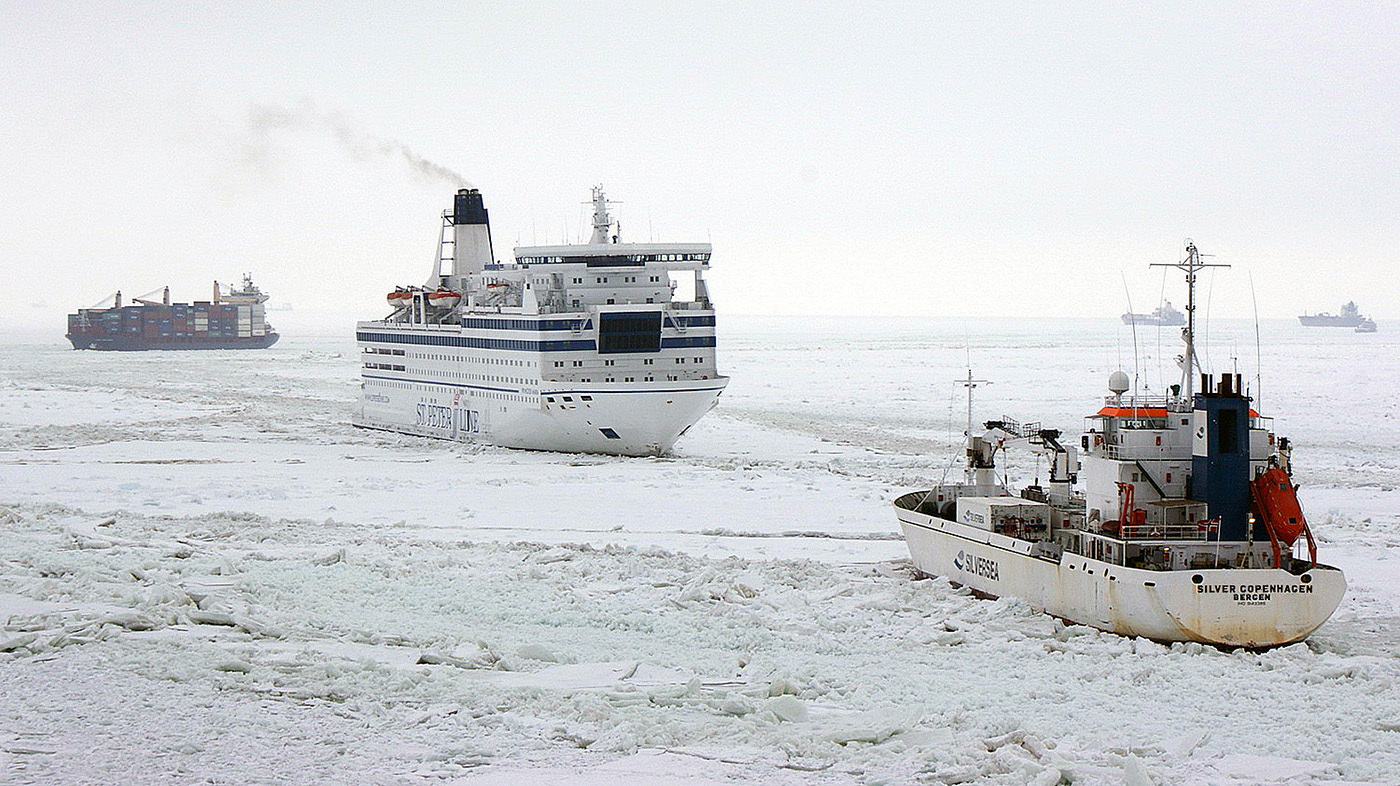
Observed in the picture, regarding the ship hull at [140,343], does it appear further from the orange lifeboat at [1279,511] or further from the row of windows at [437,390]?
the orange lifeboat at [1279,511]

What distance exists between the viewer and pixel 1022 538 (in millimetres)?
18844

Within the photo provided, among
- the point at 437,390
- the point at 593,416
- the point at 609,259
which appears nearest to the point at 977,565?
the point at 593,416

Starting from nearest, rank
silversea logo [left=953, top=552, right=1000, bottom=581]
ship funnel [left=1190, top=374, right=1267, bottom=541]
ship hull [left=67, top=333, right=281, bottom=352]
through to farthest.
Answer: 1. ship funnel [left=1190, top=374, right=1267, bottom=541]
2. silversea logo [left=953, top=552, right=1000, bottom=581]
3. ship hull [left=67, top=333, right=281, bottom=352]

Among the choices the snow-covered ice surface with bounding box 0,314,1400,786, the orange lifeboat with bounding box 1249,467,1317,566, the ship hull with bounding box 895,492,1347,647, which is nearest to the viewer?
the snow-covered ice surface with bounding box 0,314,1400,786

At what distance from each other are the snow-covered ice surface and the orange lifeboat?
1.15 meters

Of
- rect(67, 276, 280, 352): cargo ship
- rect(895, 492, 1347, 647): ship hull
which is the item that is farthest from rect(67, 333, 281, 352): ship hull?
rect(895, 492, 1347, 647): ship hull

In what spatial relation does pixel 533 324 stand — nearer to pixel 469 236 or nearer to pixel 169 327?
pixel 469 236

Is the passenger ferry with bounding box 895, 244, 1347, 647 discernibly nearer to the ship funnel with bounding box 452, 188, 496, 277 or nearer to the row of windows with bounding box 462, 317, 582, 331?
the row of windows with bounding box 462, 317, 582, 331

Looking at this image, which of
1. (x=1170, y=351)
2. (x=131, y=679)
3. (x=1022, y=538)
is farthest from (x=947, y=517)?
(x=1170, y=351)

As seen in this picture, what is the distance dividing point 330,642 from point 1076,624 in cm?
856

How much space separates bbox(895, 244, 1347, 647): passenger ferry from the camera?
1495 cm

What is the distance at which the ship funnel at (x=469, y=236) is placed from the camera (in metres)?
47.8

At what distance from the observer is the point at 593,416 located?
116 feet

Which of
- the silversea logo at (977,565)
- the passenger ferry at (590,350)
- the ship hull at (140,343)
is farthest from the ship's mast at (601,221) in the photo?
the ship hull at (140,343)
